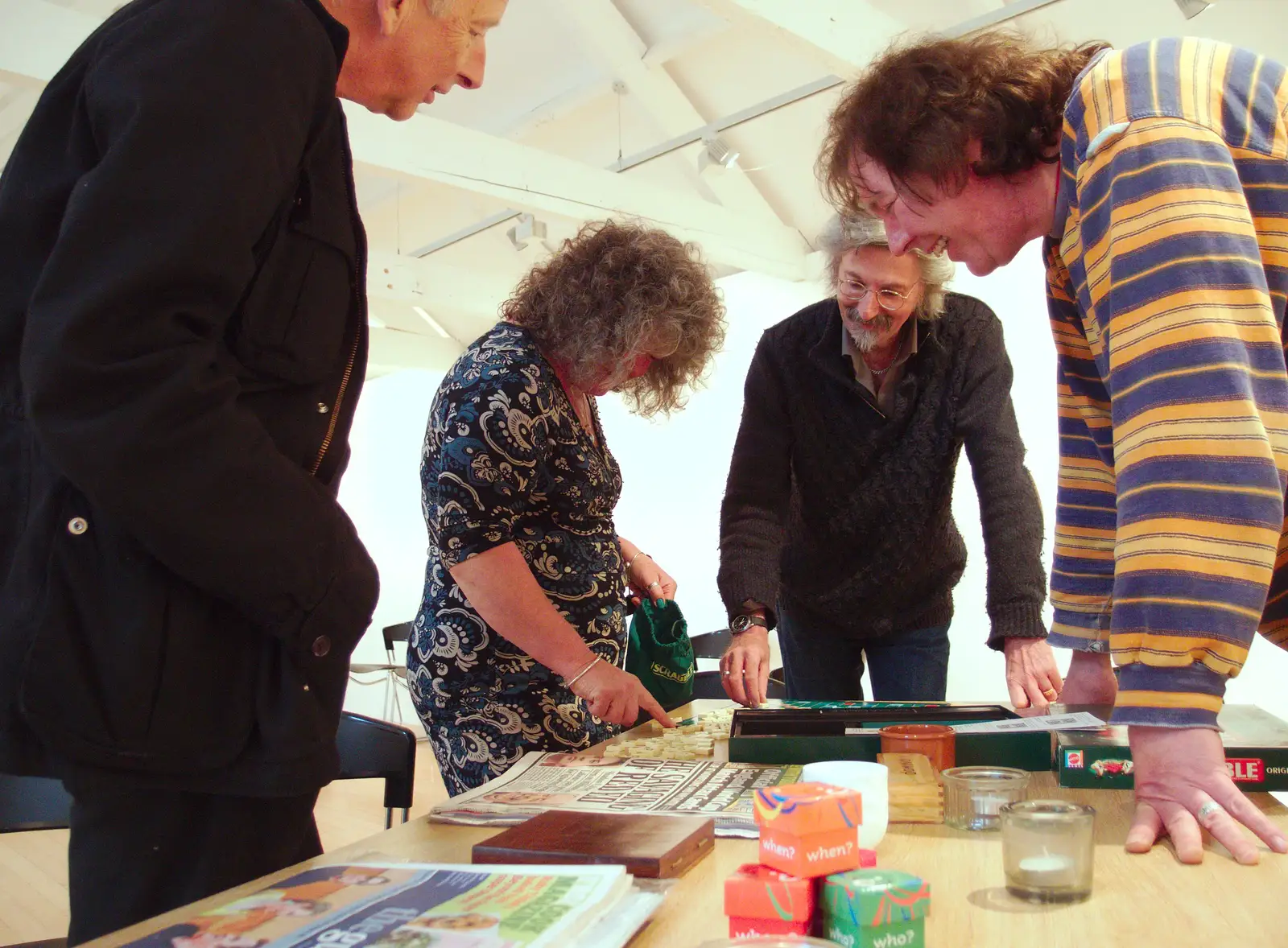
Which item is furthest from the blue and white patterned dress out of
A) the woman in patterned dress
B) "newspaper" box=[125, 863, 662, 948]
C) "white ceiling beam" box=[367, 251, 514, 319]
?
"white ceiling beam" box=[367, 251, 514, 319]

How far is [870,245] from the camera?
220cm

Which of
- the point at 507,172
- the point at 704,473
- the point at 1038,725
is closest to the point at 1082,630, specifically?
the point at 1038,725

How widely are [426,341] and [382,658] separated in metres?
2.68

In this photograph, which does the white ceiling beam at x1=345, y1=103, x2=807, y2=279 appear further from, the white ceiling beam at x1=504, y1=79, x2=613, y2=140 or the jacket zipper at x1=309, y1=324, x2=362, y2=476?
the jacket zipper at x1=309, y1=324, x2=362, y2=476

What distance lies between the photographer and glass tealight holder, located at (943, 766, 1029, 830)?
3.53 ft

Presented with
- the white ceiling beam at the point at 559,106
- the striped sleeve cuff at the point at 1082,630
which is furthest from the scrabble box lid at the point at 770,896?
the white ceiling beam at the point at 559,106

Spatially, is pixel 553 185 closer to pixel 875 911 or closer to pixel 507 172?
pixel 507 172

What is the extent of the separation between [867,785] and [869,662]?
4.50 feet

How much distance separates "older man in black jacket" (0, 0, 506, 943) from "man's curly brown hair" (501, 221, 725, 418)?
883mm

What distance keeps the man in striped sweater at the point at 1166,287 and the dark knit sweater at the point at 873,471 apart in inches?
34.6

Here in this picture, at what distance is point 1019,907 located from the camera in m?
0.84

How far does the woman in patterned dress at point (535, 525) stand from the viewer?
1.68 metres

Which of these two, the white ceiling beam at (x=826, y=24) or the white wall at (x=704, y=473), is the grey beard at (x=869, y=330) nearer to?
the white ceiling beam at (x=826, y=24)

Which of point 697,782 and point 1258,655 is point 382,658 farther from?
point 697,782
